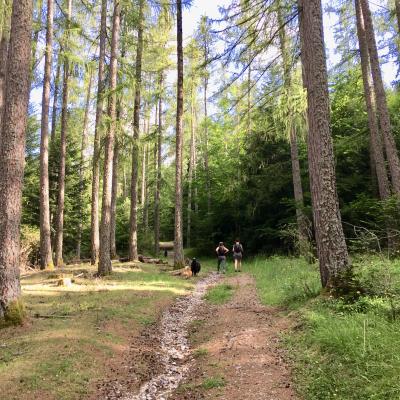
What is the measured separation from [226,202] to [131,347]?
19.6 metres

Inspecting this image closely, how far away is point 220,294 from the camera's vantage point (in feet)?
40.3

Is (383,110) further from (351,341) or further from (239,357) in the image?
(239,357)

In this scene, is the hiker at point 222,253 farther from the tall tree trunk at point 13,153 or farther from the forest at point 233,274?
the tall tree trunk at point 13,153

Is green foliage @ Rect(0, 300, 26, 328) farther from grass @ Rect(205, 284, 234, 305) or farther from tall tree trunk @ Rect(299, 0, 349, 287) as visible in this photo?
tall tree trunk @ Rect(299, 0, 349, 287)

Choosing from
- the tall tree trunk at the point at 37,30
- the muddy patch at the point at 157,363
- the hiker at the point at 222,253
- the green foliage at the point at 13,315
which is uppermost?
the tall tree trunk at the point at 37,30

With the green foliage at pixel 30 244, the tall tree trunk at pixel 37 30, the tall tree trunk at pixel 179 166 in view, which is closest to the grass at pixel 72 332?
the tall tree trunk at pixel 179 166

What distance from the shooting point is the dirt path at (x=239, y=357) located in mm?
5152

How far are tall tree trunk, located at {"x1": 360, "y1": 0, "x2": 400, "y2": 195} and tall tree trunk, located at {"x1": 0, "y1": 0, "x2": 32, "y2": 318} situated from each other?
461 inches

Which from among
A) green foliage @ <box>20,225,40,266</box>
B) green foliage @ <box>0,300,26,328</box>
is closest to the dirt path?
green foliage @ <box>0,300,26,328</box>

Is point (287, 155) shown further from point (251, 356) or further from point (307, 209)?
point (251, 356)

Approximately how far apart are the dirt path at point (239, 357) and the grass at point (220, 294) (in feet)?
4.81

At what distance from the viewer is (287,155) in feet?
74.0

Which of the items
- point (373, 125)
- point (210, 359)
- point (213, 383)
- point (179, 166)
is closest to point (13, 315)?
point (210, 359)

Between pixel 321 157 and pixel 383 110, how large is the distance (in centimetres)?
727
